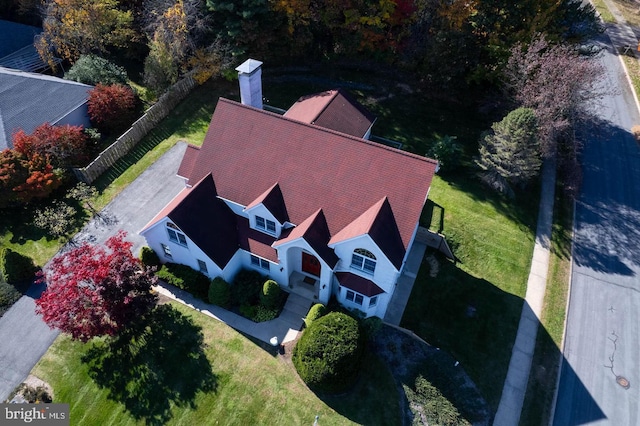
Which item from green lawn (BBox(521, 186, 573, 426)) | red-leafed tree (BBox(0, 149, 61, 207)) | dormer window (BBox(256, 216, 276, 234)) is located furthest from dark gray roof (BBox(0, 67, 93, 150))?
green lawn (BBox(521, 186, 573, 426))

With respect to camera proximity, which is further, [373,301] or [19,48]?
[19,48]

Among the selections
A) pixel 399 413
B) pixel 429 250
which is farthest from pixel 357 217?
pixel 399 413

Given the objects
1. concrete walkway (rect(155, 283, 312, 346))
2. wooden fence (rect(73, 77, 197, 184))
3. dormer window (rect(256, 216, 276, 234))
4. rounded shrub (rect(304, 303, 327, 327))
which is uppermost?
dormer window (rect(256, 216, 276, 234))

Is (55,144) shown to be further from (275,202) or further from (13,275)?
(275,202)

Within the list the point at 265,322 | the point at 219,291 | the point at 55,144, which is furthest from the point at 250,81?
the point at 265,322

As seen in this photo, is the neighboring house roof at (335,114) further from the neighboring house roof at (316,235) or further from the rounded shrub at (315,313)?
the rounded shrub at (315,313)

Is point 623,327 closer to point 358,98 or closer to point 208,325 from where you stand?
point 208,325

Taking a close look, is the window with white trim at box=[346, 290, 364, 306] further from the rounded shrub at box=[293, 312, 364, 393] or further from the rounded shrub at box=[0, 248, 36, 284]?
the rounded shrub at box=[0, 248, 36, 284]
